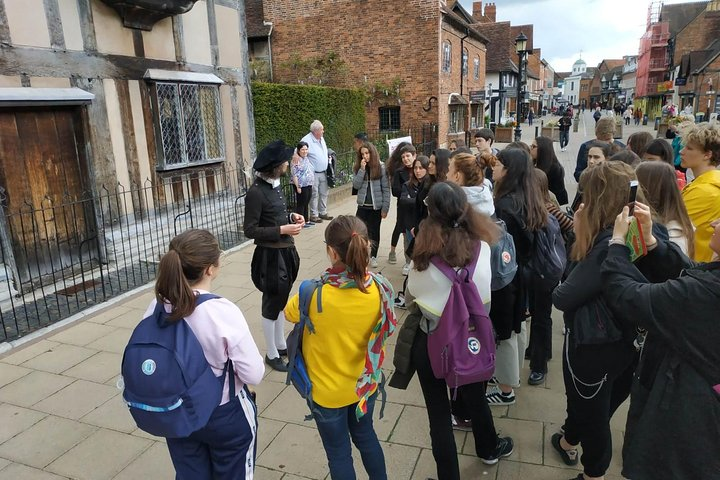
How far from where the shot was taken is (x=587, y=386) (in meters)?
2.58

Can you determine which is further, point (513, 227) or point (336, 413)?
point (513, 227)

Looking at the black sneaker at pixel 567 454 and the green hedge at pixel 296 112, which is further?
the green hedge at pixel 296 112

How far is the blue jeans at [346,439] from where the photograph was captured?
2441 mm

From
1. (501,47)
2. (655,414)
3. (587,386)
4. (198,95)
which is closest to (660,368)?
(655,414)

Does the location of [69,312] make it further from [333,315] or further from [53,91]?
[333,315]

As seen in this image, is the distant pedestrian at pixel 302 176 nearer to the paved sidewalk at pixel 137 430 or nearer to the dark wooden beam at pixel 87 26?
the dark wooden beam at pixel 87 26

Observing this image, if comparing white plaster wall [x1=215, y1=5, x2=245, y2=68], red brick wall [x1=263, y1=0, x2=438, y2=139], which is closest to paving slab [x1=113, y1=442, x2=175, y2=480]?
white plaster wall [x1=215, y1=5, x2=245, y2=68]

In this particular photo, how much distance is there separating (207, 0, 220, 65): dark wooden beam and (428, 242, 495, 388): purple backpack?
814 centimetres

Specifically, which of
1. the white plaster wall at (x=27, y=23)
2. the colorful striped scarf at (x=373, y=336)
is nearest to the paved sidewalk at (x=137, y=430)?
the colorful striped scarf at (x=373, y=336)

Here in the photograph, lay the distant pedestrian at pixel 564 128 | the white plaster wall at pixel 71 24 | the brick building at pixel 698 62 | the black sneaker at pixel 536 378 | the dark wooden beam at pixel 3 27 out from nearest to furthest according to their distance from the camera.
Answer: the black sneaker at pixel 536 378
the dark wooden beam at pixel 3 27
the white plaster wall at pixel 71 24
the distant pedestrian at pixel 564 128
the brick building at pixel 698 62

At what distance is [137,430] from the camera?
3.53 meters

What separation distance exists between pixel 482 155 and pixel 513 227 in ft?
5.96

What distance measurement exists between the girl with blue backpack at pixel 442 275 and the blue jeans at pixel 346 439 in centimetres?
34

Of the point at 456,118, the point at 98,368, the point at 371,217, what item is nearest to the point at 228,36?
the point at 371,217
